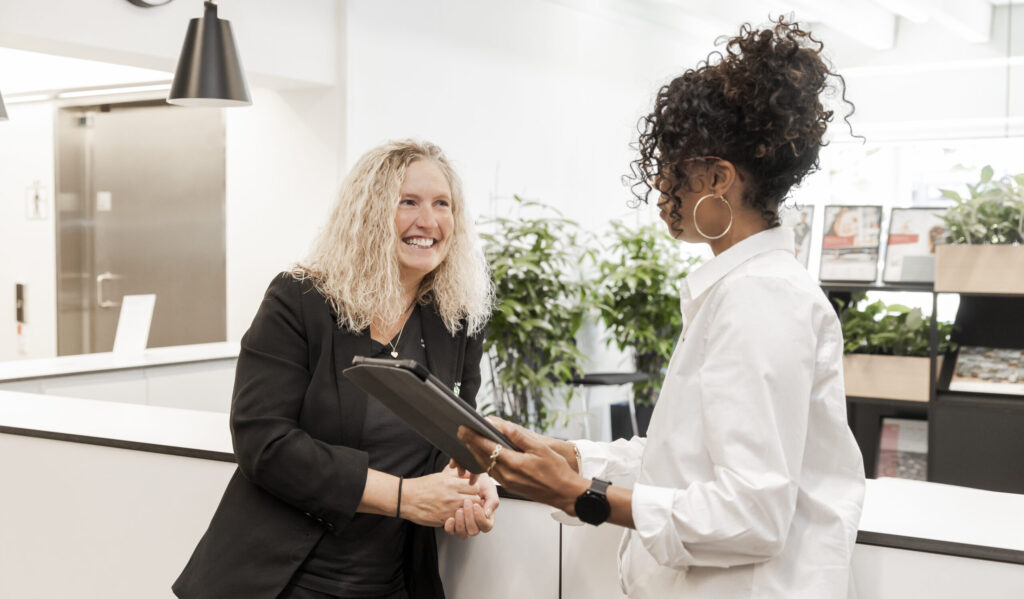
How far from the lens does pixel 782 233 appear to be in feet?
4.09

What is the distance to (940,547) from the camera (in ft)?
4.99

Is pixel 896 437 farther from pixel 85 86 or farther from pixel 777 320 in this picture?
pixel 85 86

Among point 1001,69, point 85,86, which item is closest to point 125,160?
point 85,86

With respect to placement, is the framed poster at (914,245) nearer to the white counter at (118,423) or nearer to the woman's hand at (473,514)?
the white counter at (118,423)

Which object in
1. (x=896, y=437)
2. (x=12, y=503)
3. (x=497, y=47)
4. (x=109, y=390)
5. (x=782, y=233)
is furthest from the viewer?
(x=497, y=47)

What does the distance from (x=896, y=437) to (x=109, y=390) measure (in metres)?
3.60

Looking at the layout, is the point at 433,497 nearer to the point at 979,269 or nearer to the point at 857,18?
the point at 979,269

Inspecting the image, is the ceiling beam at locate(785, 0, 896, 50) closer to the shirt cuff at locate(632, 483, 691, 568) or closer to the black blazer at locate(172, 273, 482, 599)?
the black blazer at locate(172, 273, 482, 599)

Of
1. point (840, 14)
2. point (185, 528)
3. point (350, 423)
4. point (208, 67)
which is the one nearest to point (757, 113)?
point (350, 423)

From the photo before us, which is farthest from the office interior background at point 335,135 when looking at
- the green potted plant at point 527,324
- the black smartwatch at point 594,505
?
the black smartwatch at point 594,505

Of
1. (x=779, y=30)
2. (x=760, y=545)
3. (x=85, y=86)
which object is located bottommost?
(x=760, y=545)

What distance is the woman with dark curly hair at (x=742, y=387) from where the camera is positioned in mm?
1121

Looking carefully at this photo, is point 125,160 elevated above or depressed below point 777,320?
above

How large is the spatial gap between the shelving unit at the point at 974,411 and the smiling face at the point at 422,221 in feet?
10.5
